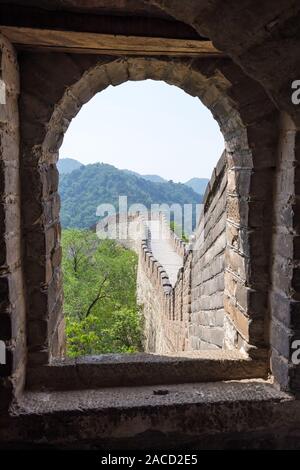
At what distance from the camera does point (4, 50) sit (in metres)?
2.03

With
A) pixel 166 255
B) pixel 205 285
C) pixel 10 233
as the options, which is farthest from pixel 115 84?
pixel 166 255

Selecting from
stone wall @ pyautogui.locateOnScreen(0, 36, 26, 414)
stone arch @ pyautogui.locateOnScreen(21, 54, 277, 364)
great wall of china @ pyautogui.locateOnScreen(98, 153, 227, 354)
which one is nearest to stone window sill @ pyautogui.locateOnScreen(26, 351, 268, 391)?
stone arch @ pyautogui.locateOnScreen(21, 54, 277, 364)

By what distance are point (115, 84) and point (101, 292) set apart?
13.1 metres

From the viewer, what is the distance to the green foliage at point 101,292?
1234 centimetres

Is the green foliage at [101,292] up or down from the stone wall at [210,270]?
down

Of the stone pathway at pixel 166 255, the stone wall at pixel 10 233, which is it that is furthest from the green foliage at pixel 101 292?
the stone wall at pixel 10 233

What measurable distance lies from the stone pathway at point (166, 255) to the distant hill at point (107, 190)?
95.3 ft

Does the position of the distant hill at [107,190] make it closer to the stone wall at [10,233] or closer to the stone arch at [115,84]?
the stone arch at [115,84]

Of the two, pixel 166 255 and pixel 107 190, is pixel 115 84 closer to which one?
pixel 166 255

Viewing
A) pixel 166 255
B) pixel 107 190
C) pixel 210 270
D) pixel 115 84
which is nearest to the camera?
pixel 115 84

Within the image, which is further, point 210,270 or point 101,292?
point 101,292

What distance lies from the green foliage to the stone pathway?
4.38 feet

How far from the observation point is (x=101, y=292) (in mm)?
15375

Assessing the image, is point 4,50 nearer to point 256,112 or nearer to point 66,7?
point 66,7
